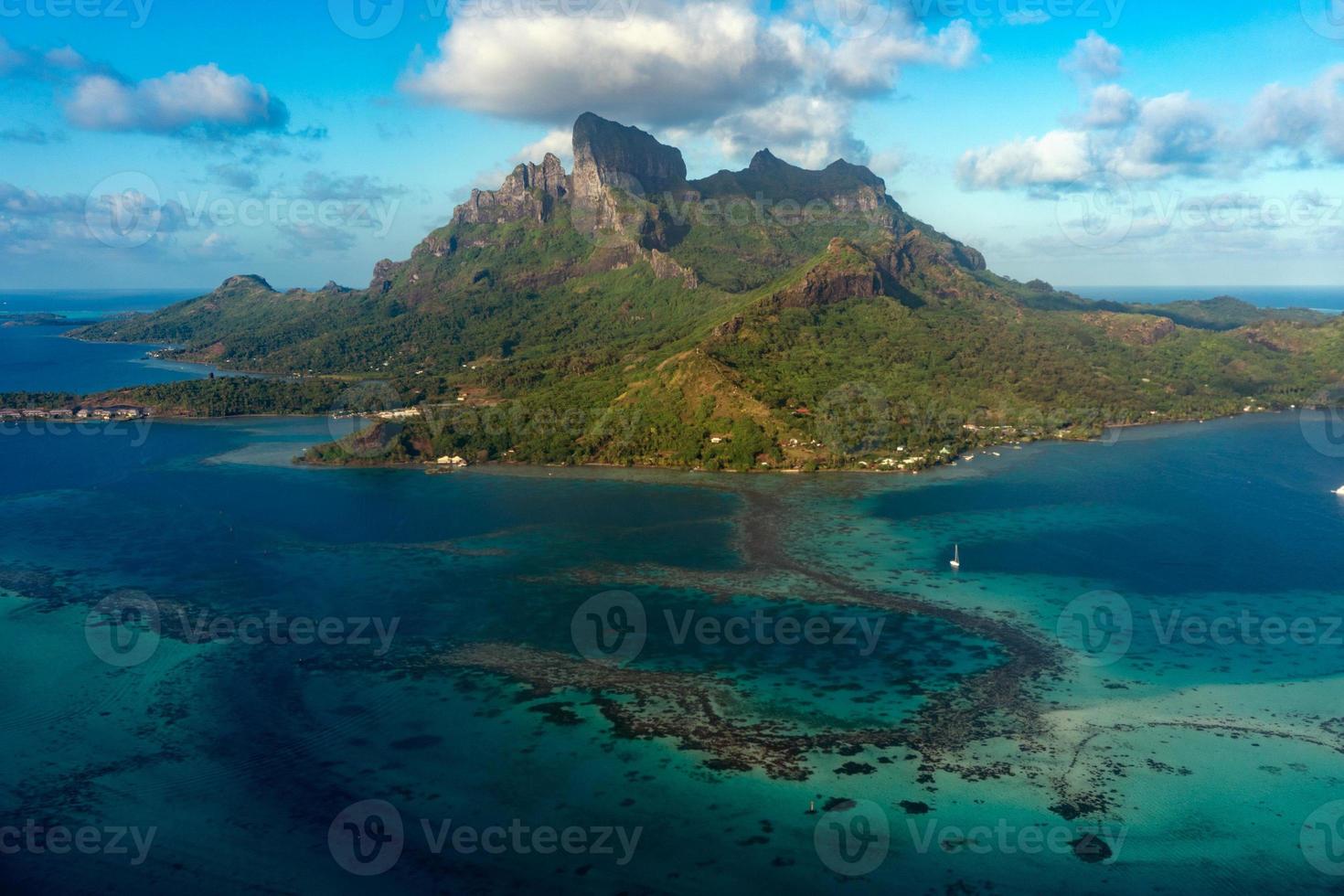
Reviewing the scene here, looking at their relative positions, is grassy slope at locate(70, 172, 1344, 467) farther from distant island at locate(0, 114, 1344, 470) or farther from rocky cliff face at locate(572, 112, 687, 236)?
rocky cliff face at locate(572, 112, 687, 236)

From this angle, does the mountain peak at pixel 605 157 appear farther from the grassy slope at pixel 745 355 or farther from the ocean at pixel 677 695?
the ocean at pixel 677 695

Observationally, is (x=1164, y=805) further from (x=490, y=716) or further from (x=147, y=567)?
(x=147, y=567)

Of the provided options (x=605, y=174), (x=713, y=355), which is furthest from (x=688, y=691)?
(x=605, y=174)

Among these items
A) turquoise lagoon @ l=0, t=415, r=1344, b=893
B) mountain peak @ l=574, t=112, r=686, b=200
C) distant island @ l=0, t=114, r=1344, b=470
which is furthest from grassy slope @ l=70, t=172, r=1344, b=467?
turquoise lagoon @ l=0, t=415, r=1344, b=893

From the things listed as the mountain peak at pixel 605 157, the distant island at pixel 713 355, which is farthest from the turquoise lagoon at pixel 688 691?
the mountain peak at pixel 605 157

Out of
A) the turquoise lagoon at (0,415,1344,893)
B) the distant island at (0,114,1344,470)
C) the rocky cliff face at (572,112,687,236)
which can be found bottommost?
the turquoise lagoon at (0,415,1344,893)

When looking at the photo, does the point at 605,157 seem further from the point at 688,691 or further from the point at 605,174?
the point at 688,691
